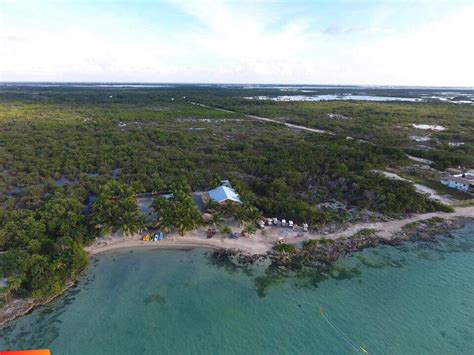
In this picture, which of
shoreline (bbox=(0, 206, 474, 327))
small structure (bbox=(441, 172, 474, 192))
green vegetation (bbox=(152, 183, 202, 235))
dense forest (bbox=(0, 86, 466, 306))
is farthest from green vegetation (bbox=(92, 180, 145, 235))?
small structure (bbox=(441, 172, 474, 192))

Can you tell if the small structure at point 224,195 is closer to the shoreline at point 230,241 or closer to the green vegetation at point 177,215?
the green vegetation at point 177,215

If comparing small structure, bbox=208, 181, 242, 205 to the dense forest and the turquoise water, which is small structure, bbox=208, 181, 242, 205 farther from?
the turquoise water

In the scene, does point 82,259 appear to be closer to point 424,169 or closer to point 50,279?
point 50,279

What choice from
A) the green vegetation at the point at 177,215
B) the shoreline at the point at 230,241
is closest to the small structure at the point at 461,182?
the shoreline at the point at 230,241

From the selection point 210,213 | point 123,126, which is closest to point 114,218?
point 210,213

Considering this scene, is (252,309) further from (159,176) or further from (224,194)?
(159,176)
